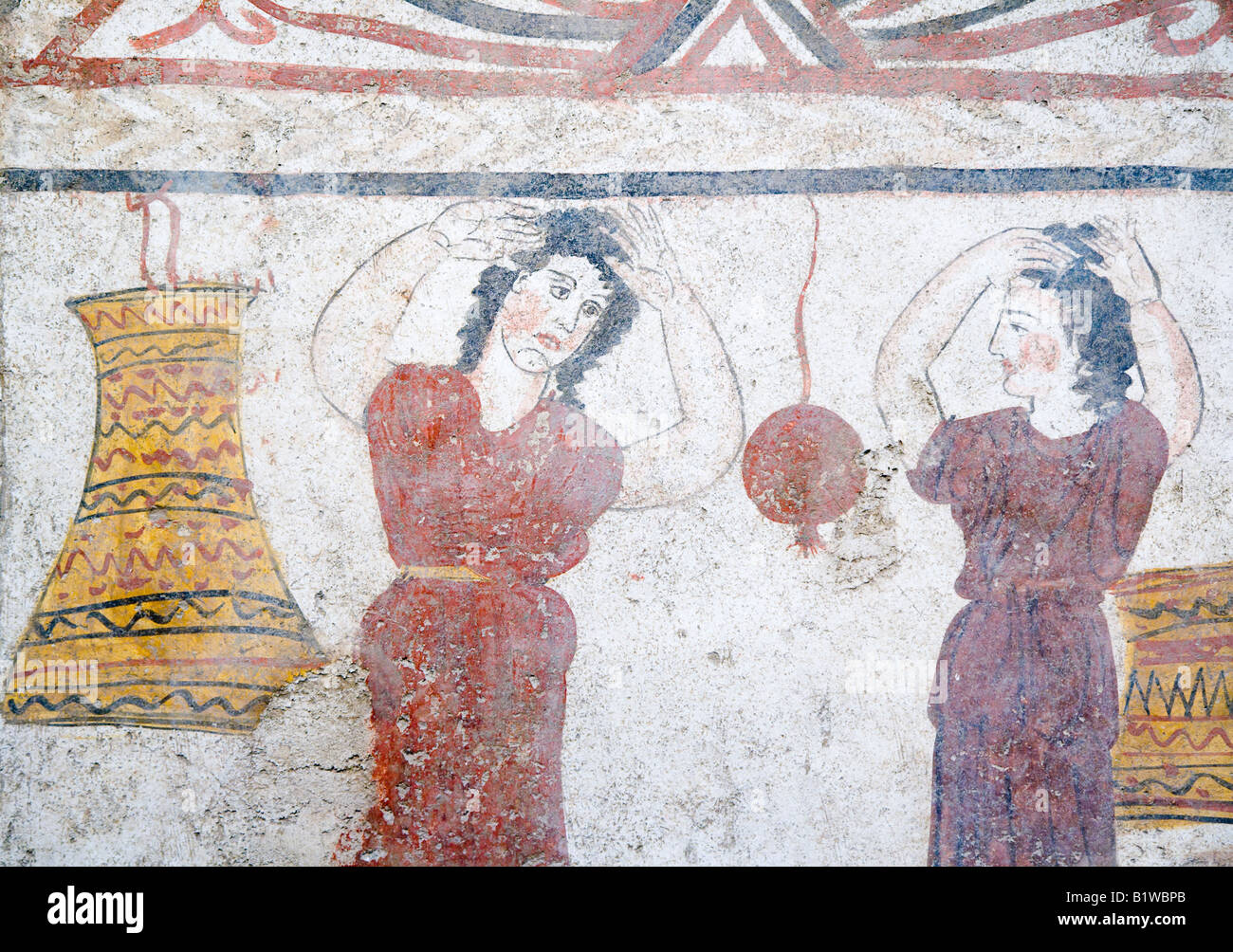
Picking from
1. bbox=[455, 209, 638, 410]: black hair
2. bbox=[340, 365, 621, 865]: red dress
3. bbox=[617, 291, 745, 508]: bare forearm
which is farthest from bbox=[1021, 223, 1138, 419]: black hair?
bbox=[340, 365, 621, 865]: red dress

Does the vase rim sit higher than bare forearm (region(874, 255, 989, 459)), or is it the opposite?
the vase rim

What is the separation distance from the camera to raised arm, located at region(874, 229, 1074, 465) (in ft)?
6.91

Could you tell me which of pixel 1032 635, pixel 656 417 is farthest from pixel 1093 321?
pixel 656 417

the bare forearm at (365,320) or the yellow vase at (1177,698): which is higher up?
the bare forearm at (365,320)

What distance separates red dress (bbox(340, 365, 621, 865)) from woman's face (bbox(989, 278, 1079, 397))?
0.95 m

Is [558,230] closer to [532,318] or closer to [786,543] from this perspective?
Result: [532,318]

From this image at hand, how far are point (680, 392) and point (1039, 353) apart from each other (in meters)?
0.85

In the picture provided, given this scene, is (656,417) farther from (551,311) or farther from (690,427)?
(551,311)

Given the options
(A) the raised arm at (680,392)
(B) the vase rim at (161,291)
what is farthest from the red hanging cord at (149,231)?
(A) the raised arm at (680,392)

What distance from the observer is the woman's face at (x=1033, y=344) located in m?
2.10

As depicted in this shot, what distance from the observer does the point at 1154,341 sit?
6.91 ft

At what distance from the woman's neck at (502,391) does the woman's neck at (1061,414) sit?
116 centimetres

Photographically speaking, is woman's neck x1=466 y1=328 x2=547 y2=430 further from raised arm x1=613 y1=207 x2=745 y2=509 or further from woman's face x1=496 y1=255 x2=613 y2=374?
raised arm x1=613 y1=207 x2=745 y2=509

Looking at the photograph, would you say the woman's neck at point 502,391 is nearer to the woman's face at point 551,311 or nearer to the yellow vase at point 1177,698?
the woman's face at point 551,311
